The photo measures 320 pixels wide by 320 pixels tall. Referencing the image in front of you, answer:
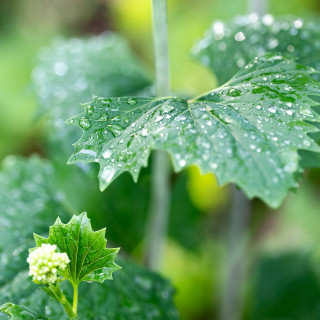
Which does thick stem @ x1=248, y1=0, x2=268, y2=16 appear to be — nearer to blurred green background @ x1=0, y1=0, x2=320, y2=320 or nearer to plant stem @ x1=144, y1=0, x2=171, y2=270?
blurred green background @ x1=0, y1=0, x2=320, y2=320

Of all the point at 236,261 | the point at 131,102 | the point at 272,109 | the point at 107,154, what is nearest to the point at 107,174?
the point at 107,154

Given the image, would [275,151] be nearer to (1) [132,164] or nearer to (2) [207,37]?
(1) [132,164]

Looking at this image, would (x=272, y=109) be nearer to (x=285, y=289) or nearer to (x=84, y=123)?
(x=84, y=123)

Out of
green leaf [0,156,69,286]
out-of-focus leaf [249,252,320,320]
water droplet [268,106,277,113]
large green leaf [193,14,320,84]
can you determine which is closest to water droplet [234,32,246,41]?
large green leaf [193,14,320,84]

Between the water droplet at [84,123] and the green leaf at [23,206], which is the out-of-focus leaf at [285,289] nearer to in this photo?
the green leaf at [23,206]

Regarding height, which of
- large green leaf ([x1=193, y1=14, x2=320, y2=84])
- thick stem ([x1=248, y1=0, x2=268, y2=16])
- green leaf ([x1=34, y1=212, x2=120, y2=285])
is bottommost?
green leaf ([x1=34, y1=212, x2=120, y2=285])

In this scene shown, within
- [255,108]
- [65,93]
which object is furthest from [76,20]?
[255,108]
